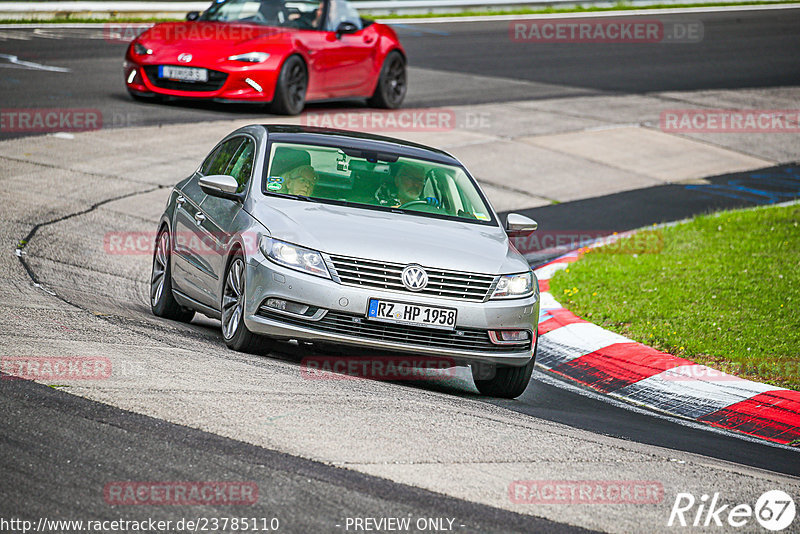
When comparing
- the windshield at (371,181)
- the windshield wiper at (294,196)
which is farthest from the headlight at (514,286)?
the windshield wiper at (294,196)

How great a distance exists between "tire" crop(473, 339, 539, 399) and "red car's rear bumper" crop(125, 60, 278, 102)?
30.3 feet

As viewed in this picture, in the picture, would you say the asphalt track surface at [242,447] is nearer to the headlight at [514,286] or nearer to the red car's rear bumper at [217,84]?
the red car's rear bumper at [217,84]

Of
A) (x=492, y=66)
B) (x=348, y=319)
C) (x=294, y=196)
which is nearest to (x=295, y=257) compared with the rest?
(x=348, y=319)

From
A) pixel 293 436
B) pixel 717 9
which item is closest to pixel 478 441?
pixel 293 436

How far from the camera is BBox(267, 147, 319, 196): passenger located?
800 centimetres

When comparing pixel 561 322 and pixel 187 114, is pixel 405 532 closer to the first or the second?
pixel 561 322

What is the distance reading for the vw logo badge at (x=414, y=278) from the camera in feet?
23.1

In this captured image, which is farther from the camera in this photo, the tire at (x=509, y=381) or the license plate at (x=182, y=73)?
the license plate at (x=182, y=73)

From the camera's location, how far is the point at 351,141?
8.66 m

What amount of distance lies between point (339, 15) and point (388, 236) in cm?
1135

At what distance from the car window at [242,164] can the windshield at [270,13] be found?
8.82 meters
